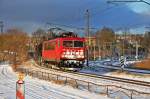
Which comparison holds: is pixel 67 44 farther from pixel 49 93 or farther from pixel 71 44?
pixel 49 93

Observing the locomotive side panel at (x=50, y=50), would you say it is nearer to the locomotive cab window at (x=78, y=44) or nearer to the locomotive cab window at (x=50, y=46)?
the locomotive cab window at (x=50, y=46)

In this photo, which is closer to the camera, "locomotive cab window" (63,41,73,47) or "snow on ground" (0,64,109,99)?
"snow on ground" (0,64,109,99)

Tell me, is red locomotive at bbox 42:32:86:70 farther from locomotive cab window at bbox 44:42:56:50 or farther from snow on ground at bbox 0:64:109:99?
snow on ground at bbox 0:64:109:99

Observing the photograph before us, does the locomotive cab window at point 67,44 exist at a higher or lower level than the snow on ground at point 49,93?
higher

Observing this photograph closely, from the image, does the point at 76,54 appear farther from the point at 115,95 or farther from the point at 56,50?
the point at 115,95

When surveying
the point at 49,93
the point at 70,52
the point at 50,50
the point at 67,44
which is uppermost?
the point at 67,44

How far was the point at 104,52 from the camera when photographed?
145m

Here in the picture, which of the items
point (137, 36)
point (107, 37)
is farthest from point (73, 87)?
point (137, 36)

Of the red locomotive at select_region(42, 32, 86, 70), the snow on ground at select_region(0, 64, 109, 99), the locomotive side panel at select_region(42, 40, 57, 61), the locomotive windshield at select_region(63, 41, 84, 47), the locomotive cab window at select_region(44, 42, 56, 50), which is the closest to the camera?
the snow on ground at select_region(0, 64, 109, 99)

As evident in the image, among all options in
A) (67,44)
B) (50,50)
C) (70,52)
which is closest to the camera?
(70,52)

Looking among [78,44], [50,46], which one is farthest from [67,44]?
[50,46]

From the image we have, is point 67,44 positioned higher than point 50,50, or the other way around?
point 67,44

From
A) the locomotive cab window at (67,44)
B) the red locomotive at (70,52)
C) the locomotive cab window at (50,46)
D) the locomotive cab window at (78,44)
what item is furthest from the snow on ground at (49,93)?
the locomotive cab window at (50,46)

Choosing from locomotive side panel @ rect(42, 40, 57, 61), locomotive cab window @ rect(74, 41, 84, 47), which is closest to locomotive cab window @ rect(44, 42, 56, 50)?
locomotive side panel @ rect(42, 40, 57, 61)
